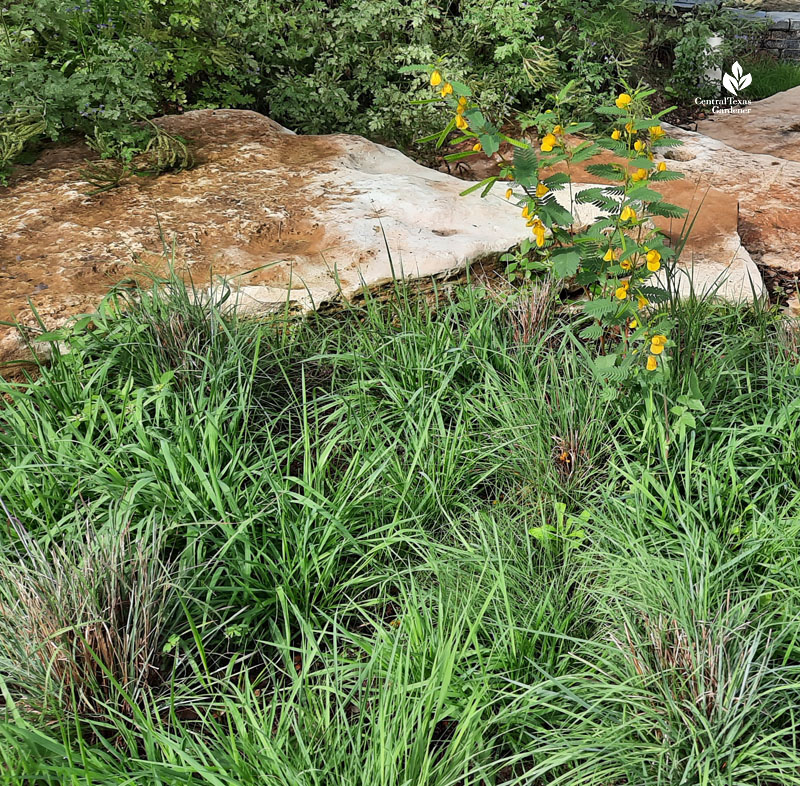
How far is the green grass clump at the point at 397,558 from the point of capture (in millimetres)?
1633

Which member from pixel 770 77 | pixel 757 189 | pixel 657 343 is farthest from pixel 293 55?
pixel 770 77

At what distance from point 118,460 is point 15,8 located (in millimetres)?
2584

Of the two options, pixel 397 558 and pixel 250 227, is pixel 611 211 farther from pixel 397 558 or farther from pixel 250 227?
pixel 250 227

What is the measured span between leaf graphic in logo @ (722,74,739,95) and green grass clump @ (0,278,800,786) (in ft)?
14.5

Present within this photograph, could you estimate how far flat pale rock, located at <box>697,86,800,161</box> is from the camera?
5434mm

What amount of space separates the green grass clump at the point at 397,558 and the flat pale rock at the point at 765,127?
10.2ft

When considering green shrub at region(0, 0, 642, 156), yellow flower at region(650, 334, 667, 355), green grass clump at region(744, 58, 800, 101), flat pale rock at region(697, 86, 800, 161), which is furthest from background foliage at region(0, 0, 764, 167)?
yellow flower at region(650, 334, 667, 355)

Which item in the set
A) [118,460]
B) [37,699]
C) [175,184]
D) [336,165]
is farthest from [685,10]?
[37,699]

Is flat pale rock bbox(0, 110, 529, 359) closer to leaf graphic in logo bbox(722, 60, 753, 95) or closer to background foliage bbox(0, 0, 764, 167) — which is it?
background foliage bbox(0, 0, 764, 167)

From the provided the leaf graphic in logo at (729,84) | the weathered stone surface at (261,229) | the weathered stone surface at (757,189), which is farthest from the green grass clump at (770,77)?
the weathered stone surface at (261,229)

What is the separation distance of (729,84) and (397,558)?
598 cm

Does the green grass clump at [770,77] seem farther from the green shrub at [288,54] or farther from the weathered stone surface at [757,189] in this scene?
the weathered stone surface at [757,189]

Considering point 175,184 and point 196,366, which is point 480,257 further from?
point 175,184

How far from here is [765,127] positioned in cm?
582
